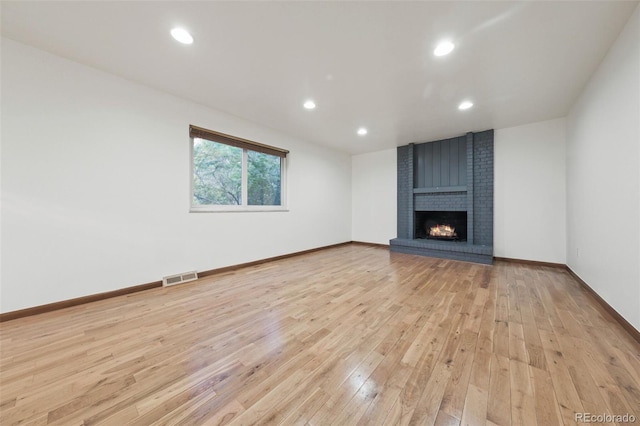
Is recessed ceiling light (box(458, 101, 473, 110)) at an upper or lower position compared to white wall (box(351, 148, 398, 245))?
upper

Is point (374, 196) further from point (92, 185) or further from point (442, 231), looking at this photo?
point (92, 185)

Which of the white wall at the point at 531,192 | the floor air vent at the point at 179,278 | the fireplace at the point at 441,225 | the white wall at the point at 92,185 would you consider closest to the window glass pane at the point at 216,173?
the white wall at the point at 92,185

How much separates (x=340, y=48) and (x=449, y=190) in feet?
12.8

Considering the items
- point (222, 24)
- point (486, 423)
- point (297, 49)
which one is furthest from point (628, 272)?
point (222, 24)

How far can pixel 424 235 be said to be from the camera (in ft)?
18.2

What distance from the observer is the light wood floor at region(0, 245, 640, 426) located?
3.79 feet

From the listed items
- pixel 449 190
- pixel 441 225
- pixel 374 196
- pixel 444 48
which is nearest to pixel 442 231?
pixel 441 225

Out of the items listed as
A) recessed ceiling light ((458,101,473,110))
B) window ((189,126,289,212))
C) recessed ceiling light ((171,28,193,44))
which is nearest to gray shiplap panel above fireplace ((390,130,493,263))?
recessed ceiling light ((458,101,473,110))

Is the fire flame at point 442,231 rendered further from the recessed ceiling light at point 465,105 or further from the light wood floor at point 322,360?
the recessed ceiling light at point 465,105

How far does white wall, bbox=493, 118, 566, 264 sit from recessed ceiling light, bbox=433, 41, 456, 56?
312cm

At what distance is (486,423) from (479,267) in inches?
136

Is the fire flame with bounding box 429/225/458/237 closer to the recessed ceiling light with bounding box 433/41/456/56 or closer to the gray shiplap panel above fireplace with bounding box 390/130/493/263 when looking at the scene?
the gray shiplap panel above fireplace with bounding box 390/130/493/263

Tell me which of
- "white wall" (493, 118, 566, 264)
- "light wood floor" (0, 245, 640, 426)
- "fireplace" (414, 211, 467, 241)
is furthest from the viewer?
"fireplace" (414, 211, 467, 241)

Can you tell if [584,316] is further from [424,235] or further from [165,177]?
[165,177]
